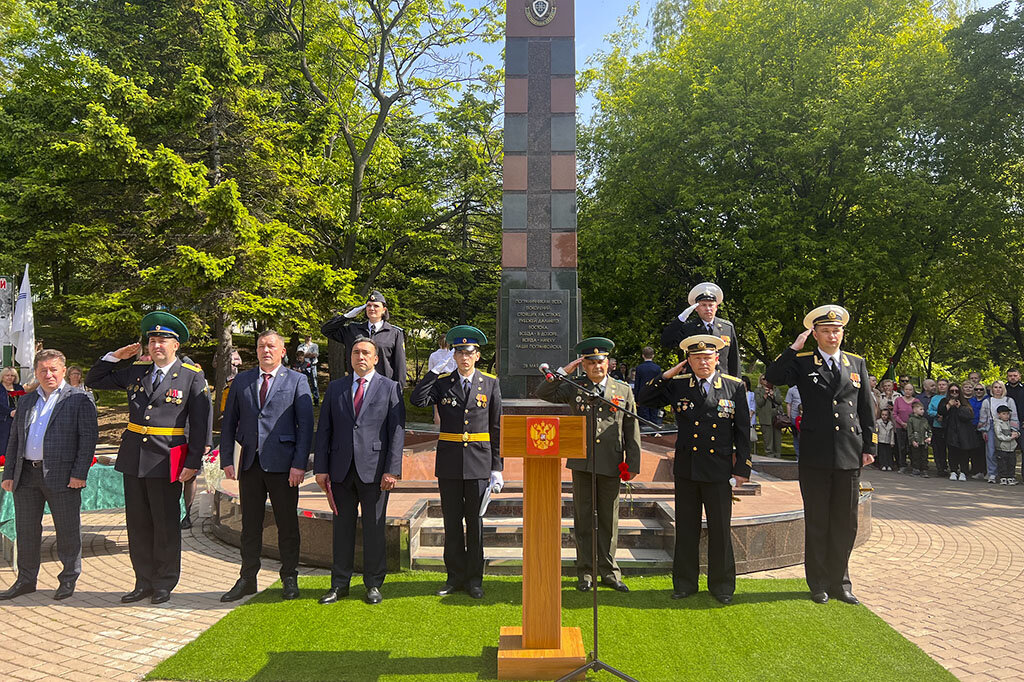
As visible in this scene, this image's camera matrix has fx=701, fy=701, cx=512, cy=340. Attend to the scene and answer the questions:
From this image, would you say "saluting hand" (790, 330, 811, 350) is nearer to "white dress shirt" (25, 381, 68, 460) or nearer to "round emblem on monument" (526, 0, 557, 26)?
"white dress shirt" (25, 381, 68, 460)

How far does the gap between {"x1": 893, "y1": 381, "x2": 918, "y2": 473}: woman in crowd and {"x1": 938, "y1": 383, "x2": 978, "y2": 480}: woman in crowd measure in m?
0.76

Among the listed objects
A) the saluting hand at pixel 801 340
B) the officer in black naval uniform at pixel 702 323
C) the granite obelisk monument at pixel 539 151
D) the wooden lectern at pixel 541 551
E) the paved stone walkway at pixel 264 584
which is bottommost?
the paved stone walkway at pixel 264 584

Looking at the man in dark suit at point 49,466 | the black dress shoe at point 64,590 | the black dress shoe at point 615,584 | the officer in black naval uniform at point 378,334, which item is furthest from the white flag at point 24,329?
the black dress shoe at point 615,584

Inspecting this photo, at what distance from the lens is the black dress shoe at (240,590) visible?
542cm

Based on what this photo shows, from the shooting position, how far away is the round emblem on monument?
9898mm

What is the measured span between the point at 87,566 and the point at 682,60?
19554 mm

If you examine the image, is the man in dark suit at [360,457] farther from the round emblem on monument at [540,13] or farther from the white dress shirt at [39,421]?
the round emblem on monument at [540,13]

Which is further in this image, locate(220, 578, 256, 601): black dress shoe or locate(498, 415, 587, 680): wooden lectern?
locate(220, 578, 256, 601): black dress shoe

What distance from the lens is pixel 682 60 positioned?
20.5 meters

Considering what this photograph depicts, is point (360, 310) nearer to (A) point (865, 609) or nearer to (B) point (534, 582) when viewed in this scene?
(B) point (534, 582)

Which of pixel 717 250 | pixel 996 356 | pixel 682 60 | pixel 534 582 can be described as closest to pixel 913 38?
pixel 682 60

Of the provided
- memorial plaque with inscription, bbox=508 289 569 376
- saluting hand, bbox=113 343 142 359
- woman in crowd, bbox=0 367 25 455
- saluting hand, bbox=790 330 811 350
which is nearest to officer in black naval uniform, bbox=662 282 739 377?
saluting hand, bbox=790 330 811 350

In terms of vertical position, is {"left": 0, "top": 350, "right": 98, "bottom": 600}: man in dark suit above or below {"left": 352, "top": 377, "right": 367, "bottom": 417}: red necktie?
below

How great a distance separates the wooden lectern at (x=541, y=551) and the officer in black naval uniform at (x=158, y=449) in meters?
2.97
